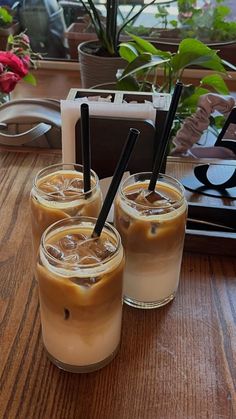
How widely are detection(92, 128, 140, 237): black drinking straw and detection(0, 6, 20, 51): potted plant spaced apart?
1.64m

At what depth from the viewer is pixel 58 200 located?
645 mm

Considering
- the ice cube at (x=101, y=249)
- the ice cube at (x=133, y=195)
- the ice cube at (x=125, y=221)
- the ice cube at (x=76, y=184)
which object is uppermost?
the ice cube at (x=133, y=195)

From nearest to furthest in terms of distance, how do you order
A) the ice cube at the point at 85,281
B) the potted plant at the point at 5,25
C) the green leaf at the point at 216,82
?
the ice cube at the point at 85,281 → the green leaf at the point at 216,82 → the potted plant at the point at 5,25

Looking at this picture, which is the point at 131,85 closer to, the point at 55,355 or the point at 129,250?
the point at 129,250

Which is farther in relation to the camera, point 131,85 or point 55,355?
point 131,85

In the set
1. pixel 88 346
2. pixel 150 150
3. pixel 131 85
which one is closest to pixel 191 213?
pixel 150 150

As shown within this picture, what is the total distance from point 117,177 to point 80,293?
0.47ft

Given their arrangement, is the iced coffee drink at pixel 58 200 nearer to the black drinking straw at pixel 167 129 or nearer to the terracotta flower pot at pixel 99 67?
the black drinking straw at pixel 167 129

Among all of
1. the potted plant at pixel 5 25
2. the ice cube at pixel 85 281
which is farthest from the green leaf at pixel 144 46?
the ice cube at pixel 85 281

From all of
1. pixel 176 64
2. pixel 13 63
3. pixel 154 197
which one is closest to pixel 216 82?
pixel 176 64

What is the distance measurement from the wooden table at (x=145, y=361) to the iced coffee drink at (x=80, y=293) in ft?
0.09

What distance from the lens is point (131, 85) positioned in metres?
1.21

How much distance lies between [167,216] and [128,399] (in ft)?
0.78

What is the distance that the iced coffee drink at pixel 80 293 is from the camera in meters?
0.53
